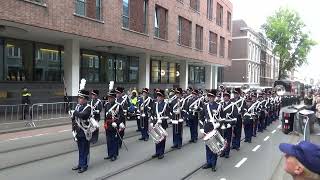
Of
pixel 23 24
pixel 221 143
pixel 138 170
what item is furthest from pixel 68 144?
pixel 23 24

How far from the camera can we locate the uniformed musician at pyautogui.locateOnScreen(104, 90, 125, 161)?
39.0ft

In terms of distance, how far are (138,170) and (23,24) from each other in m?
11.4

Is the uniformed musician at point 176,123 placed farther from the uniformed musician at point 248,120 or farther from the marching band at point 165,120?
the uniformed musician at point 248,120

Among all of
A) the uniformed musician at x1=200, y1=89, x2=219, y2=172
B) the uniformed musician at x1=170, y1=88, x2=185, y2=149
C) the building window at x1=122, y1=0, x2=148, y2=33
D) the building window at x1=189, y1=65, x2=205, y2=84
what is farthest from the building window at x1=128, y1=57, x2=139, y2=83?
the uniformed musician at x1=200, y1=89, x2=219, y2=172

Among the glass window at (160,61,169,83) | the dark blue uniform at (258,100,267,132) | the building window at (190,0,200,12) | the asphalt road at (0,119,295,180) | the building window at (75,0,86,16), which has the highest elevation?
the building window at (190,0,200,12)

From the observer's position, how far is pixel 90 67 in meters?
31.7

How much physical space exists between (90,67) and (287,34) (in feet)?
179

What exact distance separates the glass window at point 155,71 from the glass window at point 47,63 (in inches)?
553

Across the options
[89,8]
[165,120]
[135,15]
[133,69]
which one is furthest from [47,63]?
[165,120]

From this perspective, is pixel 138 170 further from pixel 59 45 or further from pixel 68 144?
pixel 59 45

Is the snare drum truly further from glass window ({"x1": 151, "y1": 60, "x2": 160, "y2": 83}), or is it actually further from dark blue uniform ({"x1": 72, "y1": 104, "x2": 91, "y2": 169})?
glass window ({"x1": 151, "y1": 60, "x2": 160, "y2": 83})

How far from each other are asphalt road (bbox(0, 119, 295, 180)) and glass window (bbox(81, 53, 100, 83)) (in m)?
14.7

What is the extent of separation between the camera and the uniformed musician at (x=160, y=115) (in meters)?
12.4

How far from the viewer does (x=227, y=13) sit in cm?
5481
